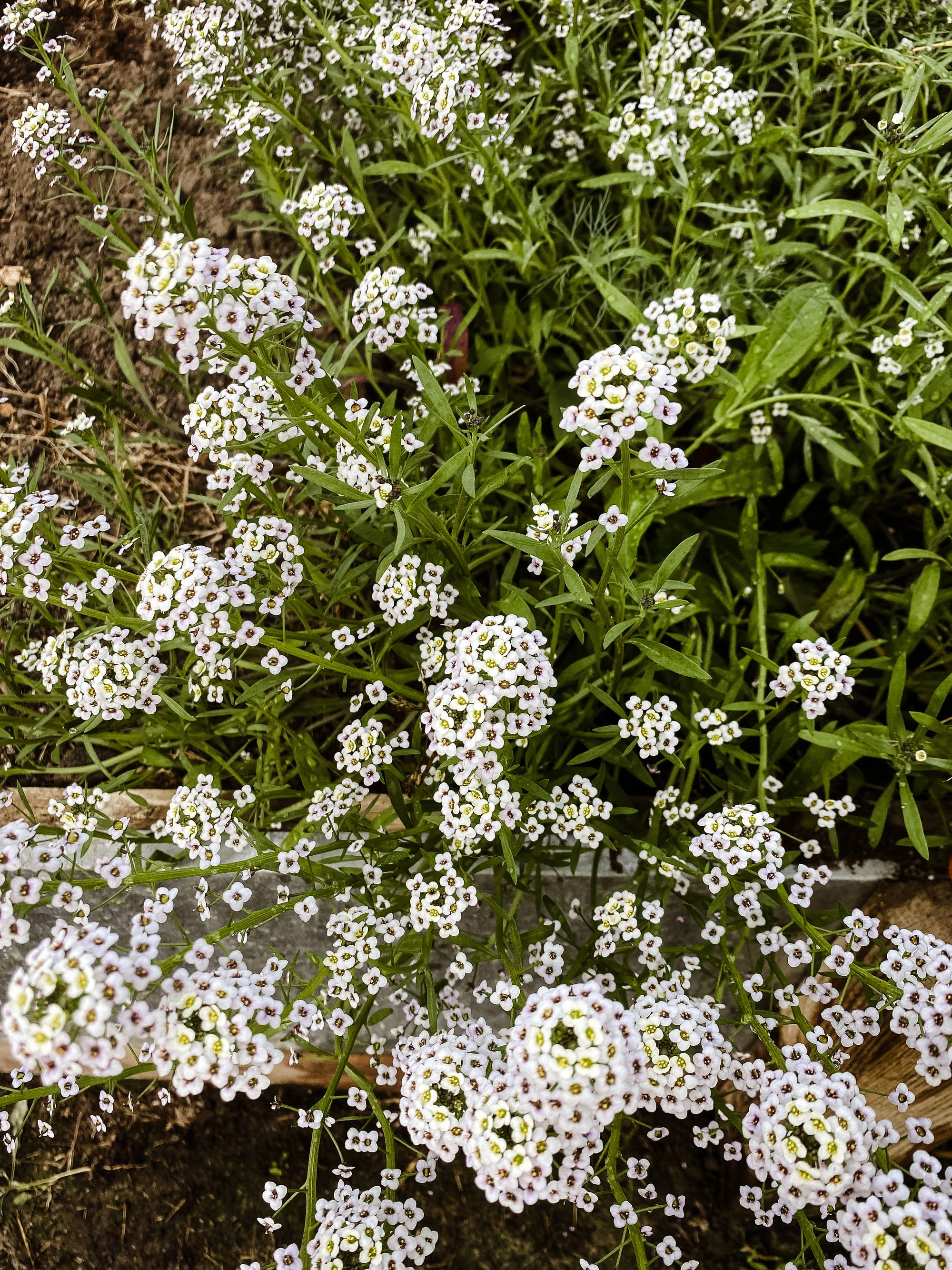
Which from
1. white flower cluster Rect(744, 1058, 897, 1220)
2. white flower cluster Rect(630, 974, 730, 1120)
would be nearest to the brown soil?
white flower cluster Rect(630, 974, 730, 1120)

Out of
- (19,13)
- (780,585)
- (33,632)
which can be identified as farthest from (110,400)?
(780,585)

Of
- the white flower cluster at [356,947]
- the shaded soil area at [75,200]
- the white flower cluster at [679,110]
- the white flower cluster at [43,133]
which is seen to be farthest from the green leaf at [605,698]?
the shaded soil area at [75,200]

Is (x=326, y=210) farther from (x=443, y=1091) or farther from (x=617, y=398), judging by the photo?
(x=443, y=1091)

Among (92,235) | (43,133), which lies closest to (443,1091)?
(43,133)

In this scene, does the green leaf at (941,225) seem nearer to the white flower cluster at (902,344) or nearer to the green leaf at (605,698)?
the white flower cluster at (902,344)

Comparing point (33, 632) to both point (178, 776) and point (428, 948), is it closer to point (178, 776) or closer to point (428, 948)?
point (178, 776)

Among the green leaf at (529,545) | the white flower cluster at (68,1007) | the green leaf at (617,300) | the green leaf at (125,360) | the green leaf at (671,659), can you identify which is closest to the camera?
the white flower cluster at (68,1007)

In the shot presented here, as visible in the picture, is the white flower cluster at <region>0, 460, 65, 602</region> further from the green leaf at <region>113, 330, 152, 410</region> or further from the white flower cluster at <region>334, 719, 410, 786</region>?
the green leaf at <region>113, 330, 152, 410</region>
